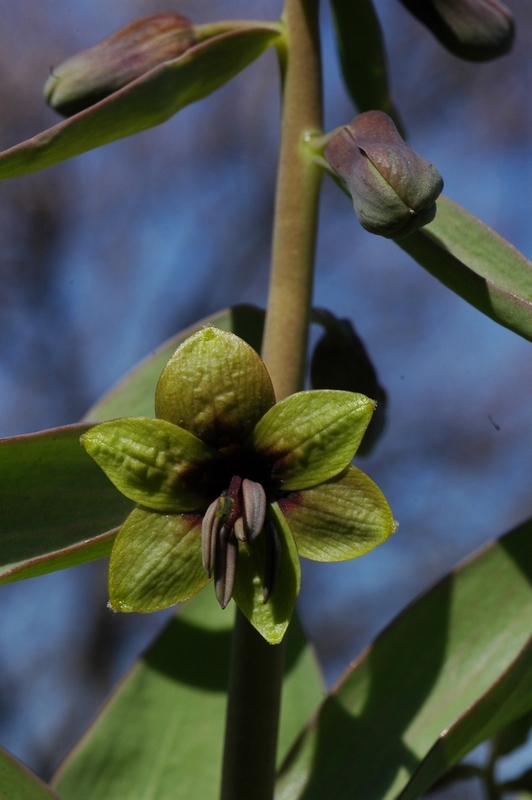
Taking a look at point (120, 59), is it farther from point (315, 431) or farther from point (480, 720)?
point (480, 720)

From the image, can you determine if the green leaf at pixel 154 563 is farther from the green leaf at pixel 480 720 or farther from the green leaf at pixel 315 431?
the green leaf at pixel 480 720

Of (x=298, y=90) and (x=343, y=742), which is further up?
(x=298, y=90)

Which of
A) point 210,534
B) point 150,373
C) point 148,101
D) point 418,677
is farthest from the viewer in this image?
point 150,373

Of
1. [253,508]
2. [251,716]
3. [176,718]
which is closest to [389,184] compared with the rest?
[253,508]

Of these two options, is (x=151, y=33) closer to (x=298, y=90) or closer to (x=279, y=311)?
(x=298, y=90)

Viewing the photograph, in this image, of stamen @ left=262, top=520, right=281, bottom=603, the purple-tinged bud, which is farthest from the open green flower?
the purple-tinged bud

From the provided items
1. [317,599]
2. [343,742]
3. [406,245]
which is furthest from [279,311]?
[317,599]
